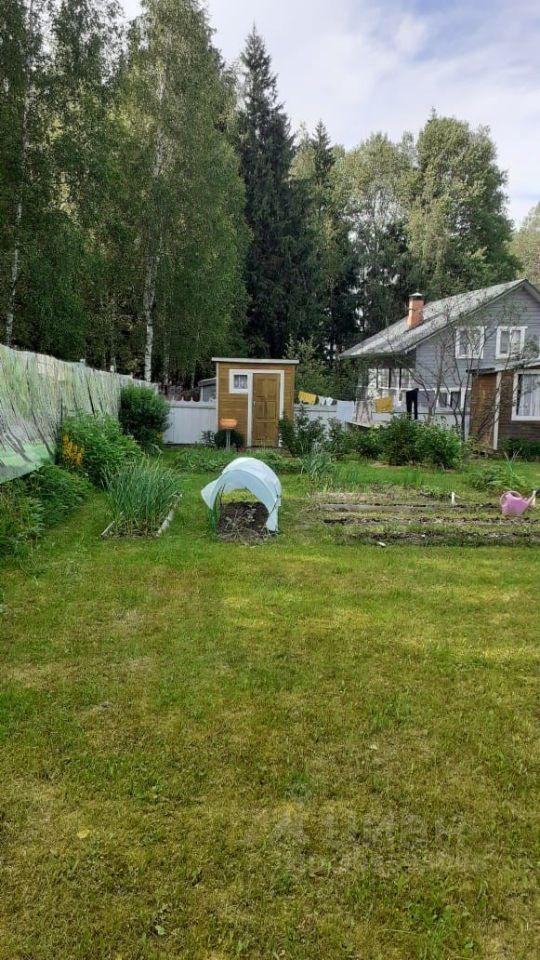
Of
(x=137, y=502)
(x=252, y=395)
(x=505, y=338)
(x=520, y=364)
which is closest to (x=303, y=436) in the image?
(x=252, y=395)

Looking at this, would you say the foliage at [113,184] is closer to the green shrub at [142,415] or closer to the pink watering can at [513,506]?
the green shrub at [142,415]

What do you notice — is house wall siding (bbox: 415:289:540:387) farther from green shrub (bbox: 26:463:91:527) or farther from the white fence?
green shrub (bbox: 26:463:91:527)

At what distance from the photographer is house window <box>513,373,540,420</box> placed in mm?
14203

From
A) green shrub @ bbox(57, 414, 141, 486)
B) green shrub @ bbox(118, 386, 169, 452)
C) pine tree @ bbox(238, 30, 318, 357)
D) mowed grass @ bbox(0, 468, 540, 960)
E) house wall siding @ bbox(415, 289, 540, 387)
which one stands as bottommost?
mowed grass @ bbox(0, 468, 540, 960)

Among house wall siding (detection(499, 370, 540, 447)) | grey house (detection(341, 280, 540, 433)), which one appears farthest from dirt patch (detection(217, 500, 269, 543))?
grey house (detection(341, 280, 540, 433))

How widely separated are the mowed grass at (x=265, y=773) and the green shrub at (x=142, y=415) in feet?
28.7

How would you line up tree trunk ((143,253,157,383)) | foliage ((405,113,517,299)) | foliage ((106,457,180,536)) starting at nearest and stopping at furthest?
foliage ((106,457,180,536)), tree trunk ((143,253,157,383)), foliage ((405,113,517,299))

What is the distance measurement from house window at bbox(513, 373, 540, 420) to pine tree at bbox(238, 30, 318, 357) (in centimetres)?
1344

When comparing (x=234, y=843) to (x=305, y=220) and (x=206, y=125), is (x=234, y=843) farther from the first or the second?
(x=305, y=220)

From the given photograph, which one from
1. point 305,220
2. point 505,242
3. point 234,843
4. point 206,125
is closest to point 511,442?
point 206,125

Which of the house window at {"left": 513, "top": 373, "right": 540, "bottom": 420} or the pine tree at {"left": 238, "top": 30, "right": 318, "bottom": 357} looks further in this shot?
the pine tree at {"left": 238, "top": 30, "right": 318, "bottom": 357}

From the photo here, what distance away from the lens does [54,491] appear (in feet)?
21.3

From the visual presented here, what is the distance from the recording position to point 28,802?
2.03 metres

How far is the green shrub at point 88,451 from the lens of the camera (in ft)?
26.0
